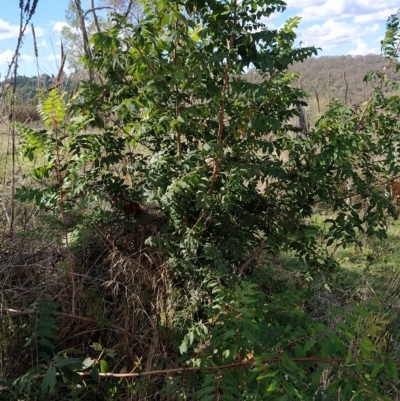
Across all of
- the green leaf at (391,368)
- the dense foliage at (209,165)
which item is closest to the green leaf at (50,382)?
the dense foliage at (209,165)

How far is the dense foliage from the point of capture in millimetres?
2592

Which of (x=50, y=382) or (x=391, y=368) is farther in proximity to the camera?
(x=50, y=382)

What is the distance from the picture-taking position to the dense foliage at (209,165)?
259 centimetres

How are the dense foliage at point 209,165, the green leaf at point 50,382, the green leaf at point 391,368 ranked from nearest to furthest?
1. the green leaf at point 391,368
2. the green leaf at point 50,382
3. the dense foliage at point 209,165

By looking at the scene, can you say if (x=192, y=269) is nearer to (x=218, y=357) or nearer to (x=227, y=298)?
(x=227, y=298)

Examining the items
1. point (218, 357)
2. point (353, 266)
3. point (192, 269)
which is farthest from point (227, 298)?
point (353, 266)

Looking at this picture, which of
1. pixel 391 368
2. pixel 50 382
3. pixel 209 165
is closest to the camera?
pixel 391 368

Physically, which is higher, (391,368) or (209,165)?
(209,165)

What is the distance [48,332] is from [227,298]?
3.15 feet

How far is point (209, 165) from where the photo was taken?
3055 mm

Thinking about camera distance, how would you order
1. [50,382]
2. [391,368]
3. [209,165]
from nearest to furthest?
[391,368], [50,382], [209,165]

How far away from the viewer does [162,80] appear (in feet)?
8.60

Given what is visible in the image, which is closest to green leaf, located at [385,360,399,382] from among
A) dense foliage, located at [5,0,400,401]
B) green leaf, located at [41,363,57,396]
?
dense foliage, located at [5,0,400,401]

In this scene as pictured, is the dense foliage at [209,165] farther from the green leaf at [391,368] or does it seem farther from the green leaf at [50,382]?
the green leaf at [391,368]
